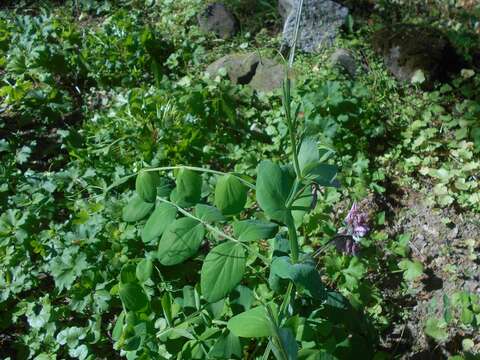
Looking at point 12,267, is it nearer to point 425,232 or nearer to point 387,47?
point 425,232

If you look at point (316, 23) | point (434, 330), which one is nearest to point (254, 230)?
point (434, 330)

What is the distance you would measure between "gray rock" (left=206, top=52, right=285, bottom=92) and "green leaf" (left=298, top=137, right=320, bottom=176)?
2250mm

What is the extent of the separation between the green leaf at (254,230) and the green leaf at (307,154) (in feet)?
0.62

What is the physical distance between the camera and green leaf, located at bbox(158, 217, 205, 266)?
1.42 meters

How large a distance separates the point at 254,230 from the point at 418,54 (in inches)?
102

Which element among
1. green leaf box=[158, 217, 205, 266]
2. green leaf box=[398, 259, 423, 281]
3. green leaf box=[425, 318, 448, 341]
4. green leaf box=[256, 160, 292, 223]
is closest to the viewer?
green leaf box=[256, 160, 292, 223]

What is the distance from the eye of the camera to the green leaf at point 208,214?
1480 millimetres

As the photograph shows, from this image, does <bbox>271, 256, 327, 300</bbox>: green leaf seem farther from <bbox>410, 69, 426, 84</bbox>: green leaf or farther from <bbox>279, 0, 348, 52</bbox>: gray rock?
<bbox>279, 0, 348, 52</bbox>: gray rock

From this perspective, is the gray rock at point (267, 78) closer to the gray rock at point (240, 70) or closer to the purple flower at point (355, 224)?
the gray rock at point (240, 70)

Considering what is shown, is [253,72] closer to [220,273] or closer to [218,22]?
[218,22]

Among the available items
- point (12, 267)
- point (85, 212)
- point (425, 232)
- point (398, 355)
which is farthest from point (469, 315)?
point (12, 267)

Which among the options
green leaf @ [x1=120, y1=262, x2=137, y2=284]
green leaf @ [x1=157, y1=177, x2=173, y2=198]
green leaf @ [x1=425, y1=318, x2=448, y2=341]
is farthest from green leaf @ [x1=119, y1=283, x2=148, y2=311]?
green leaf @ [x1=425, y1=318, x2=448, y2=341]

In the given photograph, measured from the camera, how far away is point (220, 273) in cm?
132

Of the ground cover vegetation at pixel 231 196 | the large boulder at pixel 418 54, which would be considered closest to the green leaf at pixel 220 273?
the ground cover vegetation at pixel 231 196
